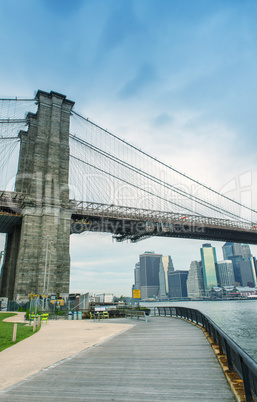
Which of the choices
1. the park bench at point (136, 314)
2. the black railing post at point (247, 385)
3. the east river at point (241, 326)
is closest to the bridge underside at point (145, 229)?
the east river at point (241, 326)

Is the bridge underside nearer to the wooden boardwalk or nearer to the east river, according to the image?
the east river

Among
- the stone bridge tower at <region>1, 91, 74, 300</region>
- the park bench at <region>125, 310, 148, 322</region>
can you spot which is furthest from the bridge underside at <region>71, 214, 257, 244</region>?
the park bench at <region>125, 310, 148, 322</region>

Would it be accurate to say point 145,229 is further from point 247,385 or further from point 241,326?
point 247,385

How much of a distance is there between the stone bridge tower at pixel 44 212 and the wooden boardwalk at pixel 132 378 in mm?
28874

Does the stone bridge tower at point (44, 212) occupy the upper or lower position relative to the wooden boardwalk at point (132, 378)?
upper

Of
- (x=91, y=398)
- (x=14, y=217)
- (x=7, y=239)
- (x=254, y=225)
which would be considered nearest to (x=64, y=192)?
(x=14, y=217)

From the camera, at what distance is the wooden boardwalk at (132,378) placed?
5.30 meters

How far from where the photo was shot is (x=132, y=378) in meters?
6.41

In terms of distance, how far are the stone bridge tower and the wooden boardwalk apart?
28874 millimetres

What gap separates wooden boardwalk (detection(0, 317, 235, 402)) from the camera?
5.30 metres

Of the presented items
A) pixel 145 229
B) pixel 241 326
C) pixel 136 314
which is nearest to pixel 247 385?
pixel 136 314

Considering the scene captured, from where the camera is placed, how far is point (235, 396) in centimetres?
501

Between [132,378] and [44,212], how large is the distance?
38477 millimetres

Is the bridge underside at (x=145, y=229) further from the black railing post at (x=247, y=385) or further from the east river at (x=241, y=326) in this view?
the black railing post at (x=247, y=385)
